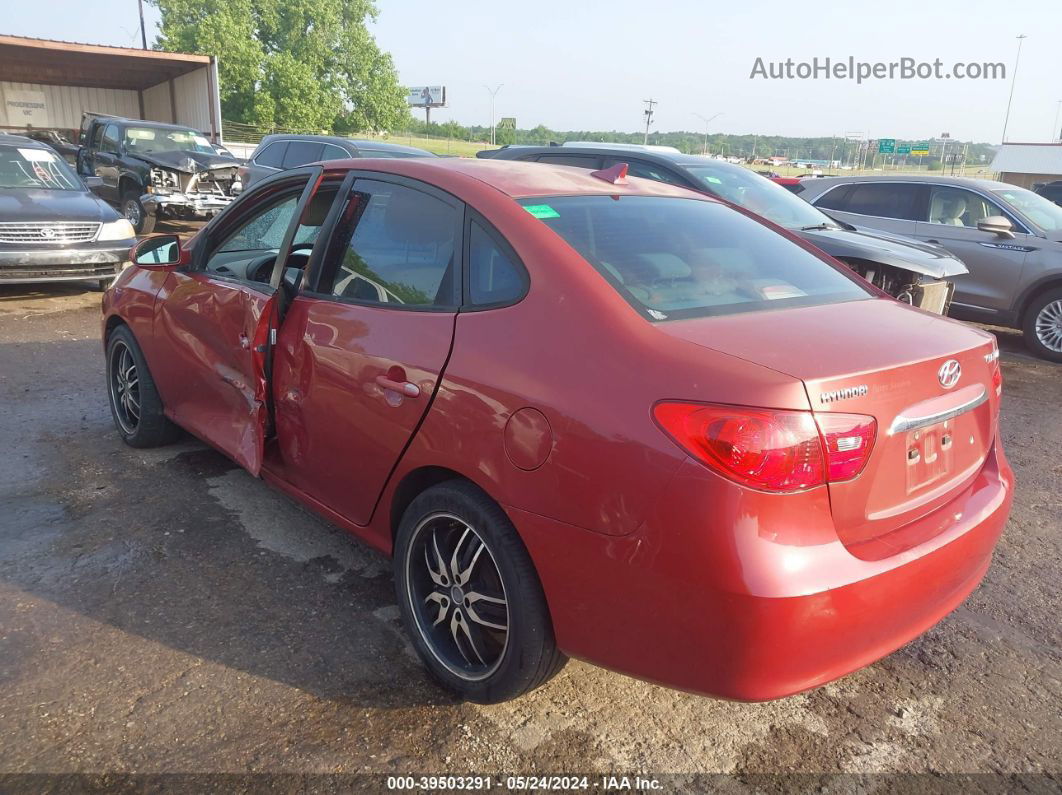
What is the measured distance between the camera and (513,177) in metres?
2.92

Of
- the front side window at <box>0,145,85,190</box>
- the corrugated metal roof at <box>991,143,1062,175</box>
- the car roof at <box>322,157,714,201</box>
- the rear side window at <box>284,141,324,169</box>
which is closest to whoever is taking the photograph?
the car roof at <box>322,157,714,201</box>

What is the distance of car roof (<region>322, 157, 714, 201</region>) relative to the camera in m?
2.82

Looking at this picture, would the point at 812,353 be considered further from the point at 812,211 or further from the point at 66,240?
the point at 66,240

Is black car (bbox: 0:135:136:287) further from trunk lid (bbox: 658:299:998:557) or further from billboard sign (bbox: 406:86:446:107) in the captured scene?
billboard sign (bbox: 406:86:446:107)

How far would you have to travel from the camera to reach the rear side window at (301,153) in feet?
36.1

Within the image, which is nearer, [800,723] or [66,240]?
[800,723]

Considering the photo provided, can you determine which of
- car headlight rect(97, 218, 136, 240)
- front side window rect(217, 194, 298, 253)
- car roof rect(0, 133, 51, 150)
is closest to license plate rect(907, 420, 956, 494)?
front side window rect(217, 194, 298, 253)

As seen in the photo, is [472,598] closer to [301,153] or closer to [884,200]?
[884,200]

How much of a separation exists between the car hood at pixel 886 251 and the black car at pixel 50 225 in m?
7.06

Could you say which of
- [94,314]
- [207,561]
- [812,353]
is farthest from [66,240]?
[812,353]

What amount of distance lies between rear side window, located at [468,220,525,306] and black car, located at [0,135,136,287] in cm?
738

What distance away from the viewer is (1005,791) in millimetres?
2289

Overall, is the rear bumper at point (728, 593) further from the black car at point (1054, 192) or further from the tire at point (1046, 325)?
the black car at point (1054, 192)

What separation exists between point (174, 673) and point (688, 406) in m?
1.92
